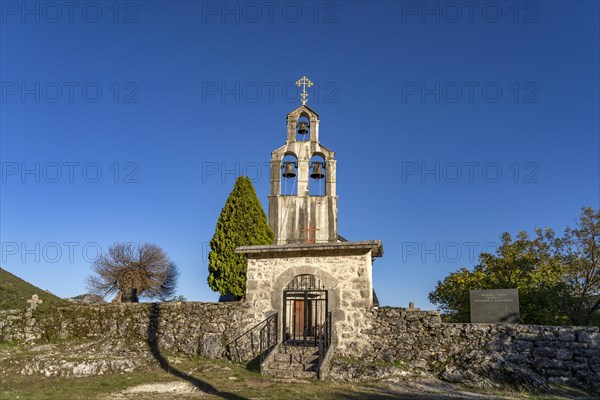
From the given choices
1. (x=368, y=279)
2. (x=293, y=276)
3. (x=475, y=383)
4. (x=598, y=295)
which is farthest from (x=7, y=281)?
(x=598, y=295)

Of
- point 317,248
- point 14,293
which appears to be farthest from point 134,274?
point 317,248

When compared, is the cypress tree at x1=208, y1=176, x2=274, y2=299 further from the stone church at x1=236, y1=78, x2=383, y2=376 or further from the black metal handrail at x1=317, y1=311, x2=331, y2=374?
the black metal handrail at x1=317, y1=311, x2=331, y2=374

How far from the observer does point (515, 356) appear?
10.9 meters

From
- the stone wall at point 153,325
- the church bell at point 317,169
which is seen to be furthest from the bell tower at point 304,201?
the stone wall at point 153,325

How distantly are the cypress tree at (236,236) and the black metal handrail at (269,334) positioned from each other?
425 cm

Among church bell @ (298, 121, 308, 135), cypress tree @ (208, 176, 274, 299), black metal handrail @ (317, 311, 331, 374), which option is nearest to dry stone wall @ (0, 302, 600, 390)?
black metal handrail @ (317, 311, 331, 374)

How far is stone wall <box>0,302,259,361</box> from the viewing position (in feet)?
42.4

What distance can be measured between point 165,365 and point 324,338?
4380 millimetres

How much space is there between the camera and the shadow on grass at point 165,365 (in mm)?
8898

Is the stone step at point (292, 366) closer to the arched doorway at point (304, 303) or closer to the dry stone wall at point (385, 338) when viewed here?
the dry stone wall at point (385, 338)

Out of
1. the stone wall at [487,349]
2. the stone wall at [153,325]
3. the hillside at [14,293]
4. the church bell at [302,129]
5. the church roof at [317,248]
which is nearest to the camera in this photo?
the stone wall at [487,349]

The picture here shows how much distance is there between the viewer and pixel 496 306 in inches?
469

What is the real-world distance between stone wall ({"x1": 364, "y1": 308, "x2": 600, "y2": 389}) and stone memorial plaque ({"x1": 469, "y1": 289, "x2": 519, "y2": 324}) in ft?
2.01

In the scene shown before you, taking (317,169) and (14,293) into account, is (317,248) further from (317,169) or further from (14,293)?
(14,293)
